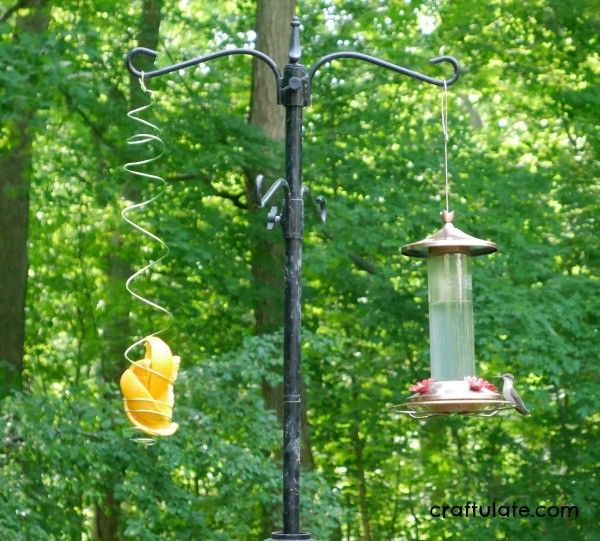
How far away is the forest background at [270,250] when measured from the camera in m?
9.50

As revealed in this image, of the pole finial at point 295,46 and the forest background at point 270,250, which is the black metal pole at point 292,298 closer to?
the pole finial at point 295,46

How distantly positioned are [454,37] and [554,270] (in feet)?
10.5

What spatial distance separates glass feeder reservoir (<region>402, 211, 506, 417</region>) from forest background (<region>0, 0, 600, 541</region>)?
180 inches

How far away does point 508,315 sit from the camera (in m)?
10.8

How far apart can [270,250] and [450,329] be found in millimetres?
7782

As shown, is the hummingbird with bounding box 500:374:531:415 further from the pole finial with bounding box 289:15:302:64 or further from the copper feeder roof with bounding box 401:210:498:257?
the pole finial with bounding box 289:15:302:64

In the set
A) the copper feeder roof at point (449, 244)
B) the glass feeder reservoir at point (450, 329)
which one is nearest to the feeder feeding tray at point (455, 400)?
the glass feeder reservoir at point (450, 329)

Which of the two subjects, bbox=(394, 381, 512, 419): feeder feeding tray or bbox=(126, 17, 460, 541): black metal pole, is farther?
bbox=(394, 381, 512, 419): feeder feeding tray

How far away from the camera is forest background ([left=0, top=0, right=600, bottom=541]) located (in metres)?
9.50

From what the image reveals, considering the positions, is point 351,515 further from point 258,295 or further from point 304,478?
point 258,295

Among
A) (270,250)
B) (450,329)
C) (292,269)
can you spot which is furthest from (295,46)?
(270,250)

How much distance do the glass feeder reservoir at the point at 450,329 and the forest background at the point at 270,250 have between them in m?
4.57

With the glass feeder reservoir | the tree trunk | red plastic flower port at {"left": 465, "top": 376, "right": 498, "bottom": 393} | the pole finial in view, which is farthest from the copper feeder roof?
the tree trunk

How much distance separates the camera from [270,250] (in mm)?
12430
